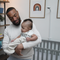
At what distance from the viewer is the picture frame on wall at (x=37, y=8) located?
7.24 ft

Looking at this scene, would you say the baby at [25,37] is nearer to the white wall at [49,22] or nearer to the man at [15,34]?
the man at [15,34]

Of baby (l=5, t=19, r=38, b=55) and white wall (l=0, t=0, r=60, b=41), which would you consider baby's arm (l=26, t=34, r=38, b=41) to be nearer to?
baby (l=5, t=19, r=38, b=55)

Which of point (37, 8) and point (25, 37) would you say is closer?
point (25, 37)

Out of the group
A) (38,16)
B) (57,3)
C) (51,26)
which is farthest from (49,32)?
(57,3)

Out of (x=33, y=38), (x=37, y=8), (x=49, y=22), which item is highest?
(x=37, y=8)

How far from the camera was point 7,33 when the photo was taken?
1.02 metres

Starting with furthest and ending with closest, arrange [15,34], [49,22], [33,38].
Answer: [49,22] → [15,34] → [33,38]

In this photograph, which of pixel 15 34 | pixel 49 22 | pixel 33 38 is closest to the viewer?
pixel 33 38

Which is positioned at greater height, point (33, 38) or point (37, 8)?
point (37, 8)

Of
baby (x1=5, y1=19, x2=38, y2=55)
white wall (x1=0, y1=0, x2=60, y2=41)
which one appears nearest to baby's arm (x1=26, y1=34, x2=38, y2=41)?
baby (x1=5, y1=19, x2=38, y2=55)

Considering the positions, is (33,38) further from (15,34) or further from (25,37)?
(15,34)

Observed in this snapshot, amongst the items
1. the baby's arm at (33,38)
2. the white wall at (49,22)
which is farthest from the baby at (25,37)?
the white wall at (49,22)

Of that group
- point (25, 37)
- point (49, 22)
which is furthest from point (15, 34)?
point (49, 22)

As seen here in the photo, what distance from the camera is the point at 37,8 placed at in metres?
2.27
